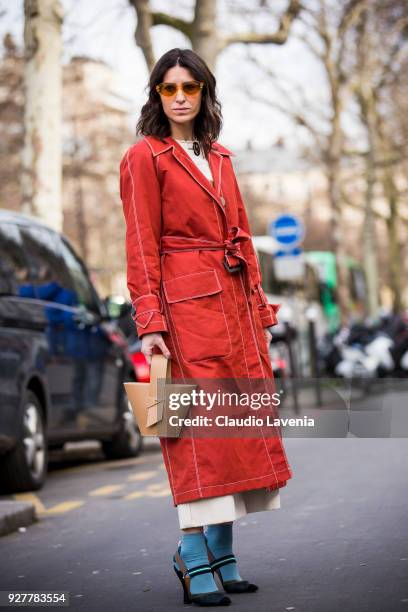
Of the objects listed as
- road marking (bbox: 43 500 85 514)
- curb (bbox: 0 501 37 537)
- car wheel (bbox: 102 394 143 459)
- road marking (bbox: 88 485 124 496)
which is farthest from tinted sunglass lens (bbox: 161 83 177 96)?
car wheel (bbox: 102 394 143 459)

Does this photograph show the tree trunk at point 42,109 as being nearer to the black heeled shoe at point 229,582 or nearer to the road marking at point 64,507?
the road marking at point 64,507

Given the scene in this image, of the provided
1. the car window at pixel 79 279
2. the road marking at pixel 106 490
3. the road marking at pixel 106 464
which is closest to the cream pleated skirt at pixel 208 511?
the road marking at pixel 106 490

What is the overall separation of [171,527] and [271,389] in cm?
258

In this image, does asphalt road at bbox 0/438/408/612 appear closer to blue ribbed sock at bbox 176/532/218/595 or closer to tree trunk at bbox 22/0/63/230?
blue ribbed sock at bbox 176/532/218/595

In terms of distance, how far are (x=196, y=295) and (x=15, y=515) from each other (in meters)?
3.23

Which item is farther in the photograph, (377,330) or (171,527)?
(377,330)

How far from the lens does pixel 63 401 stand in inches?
407

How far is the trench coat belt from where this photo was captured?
5.02m

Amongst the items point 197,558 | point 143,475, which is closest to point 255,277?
point 197,558

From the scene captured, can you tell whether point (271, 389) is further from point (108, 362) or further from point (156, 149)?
point (108, 362)

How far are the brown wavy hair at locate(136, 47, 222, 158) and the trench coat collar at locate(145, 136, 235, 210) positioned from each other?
35mm

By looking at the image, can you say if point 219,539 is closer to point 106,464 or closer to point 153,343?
point 153,343

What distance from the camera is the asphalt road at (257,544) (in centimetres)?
510

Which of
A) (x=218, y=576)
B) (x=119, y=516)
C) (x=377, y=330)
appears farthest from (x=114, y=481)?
(x=377, y=330)
